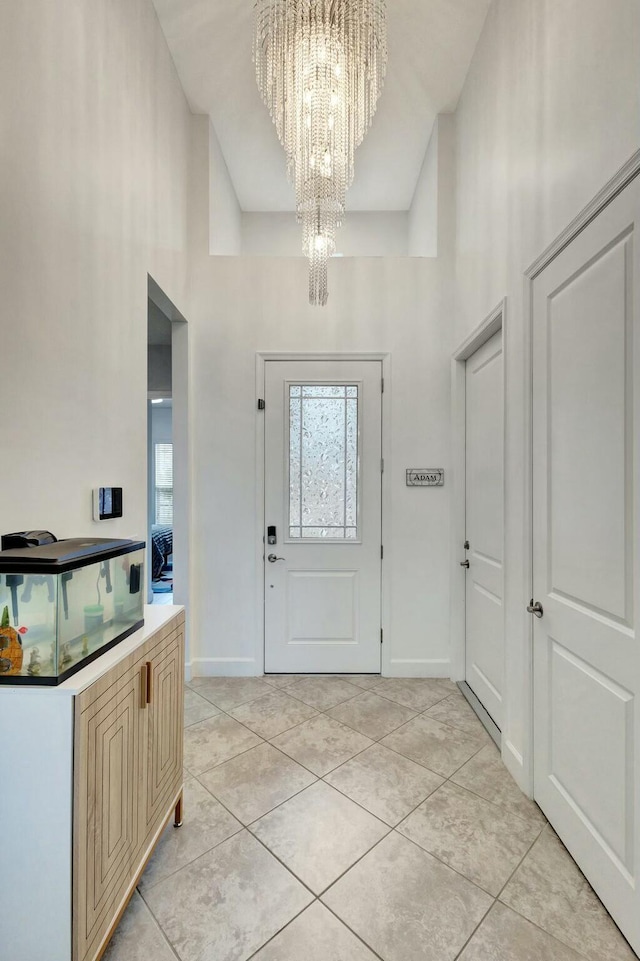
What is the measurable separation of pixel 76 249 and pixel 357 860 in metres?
2.43

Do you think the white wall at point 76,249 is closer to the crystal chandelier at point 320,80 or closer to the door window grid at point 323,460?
the crystal chandelier at point 320,80

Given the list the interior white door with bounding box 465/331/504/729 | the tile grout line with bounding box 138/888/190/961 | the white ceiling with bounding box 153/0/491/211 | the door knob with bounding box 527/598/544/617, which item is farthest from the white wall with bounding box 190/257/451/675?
the tile grout line with bounding box 138/888/190/961

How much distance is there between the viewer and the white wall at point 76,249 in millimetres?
1265

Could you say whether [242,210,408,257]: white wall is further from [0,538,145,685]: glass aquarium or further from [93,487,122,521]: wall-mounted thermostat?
[0,538,145,685]: glass aquarium

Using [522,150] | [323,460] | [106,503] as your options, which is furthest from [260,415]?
[522,150]

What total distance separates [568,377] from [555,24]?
54.8 inches

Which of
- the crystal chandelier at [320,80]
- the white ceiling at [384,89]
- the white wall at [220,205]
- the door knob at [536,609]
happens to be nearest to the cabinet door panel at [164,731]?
the door knob at [536,609]

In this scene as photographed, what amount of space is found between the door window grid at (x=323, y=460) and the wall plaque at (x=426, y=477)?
1.28ft

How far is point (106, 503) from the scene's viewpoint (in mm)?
1786

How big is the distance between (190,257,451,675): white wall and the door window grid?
27 cm

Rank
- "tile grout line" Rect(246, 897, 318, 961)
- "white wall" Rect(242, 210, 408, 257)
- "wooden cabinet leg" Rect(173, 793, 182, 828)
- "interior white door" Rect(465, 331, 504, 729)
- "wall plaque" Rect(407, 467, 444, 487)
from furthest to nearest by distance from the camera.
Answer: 1. "white wall" Rect(242, 210, 408, 257)
2. "wall plaque" Rect(407, 467, 444, 487)
3. "interior white door" Rect(465, 331, 504, 729)
4. "wooden cabinet leg" Rect(173, 793, 182, 828)
5. "tile grout line" Rect(246, 897, 318, 961)

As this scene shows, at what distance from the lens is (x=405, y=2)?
7.62 feet

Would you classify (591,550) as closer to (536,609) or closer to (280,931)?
(536,609)

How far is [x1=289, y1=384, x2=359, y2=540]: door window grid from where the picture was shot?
307 centimetres
